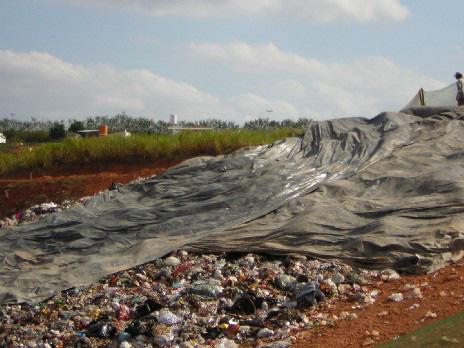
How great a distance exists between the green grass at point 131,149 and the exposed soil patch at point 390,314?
8.44m

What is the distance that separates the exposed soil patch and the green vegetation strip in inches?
10.7

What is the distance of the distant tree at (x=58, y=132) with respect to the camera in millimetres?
26219

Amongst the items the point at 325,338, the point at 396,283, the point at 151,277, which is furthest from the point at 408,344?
the point at 151,277

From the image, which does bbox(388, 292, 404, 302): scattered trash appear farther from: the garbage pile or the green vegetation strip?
the green vegetation strip

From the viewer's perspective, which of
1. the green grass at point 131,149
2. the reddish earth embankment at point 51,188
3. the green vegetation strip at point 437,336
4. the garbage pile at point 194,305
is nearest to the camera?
the green vegetation strip at point 437,336

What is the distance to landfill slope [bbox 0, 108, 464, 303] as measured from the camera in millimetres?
6949

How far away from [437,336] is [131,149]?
11520mm

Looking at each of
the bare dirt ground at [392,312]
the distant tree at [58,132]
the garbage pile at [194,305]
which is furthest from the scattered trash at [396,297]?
the distant tree at [58,132]

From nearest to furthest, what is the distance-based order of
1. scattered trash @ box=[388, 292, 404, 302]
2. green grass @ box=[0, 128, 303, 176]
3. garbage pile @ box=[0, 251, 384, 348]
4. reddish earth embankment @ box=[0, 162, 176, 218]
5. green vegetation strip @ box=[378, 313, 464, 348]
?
green vegetation strip @ box=[378, 313, 464, 348], garbage pile @ box=[0, 251, 384, 348], scattered trash @ box=[388, 292, 404, 302], reddish earth embankment @ box=[0, 162, 176, 218], green grass @ box=[0, 128, 303, 176]

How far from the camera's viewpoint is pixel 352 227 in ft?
23.4

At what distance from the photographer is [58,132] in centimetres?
2627

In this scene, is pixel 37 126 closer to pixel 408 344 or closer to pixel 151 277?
pixel 151 277

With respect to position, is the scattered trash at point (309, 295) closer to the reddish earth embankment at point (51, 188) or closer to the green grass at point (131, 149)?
the reddish earth embankment at point (51, 188)

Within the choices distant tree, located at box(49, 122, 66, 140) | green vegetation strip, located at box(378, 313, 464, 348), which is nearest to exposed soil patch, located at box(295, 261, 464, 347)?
green vegetation strip, located at box(378, 313, 464, 348)
